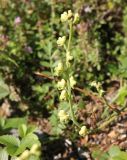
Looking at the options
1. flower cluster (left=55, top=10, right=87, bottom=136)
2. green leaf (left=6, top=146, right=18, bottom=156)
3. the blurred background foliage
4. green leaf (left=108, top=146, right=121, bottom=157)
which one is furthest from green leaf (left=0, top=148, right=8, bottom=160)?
the blurred background foliage

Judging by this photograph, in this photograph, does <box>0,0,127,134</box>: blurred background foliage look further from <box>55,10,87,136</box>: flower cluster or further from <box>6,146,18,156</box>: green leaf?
<box>55,10,87,136</box>: flower cluster

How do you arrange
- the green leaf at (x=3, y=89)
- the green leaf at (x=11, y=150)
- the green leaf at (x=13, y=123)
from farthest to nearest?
the green leaf at (x=3, y=89)
the green leaf at (x=13, y=123)
the green leaf at (x=11, y=150)

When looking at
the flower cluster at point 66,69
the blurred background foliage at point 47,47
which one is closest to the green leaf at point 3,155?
the flower cluster at point 66,69

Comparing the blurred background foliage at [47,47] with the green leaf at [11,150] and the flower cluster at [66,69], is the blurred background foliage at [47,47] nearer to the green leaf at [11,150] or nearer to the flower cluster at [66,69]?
the green leaf at [11,150]

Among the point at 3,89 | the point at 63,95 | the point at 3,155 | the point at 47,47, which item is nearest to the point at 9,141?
the point at 3,155

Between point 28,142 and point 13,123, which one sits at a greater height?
point 13,123

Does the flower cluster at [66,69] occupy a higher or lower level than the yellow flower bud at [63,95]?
higher

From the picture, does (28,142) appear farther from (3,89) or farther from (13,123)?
(3,89)

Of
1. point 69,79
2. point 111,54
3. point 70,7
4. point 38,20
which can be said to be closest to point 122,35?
point 111,54

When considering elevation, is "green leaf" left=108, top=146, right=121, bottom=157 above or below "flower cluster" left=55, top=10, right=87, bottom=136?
below
